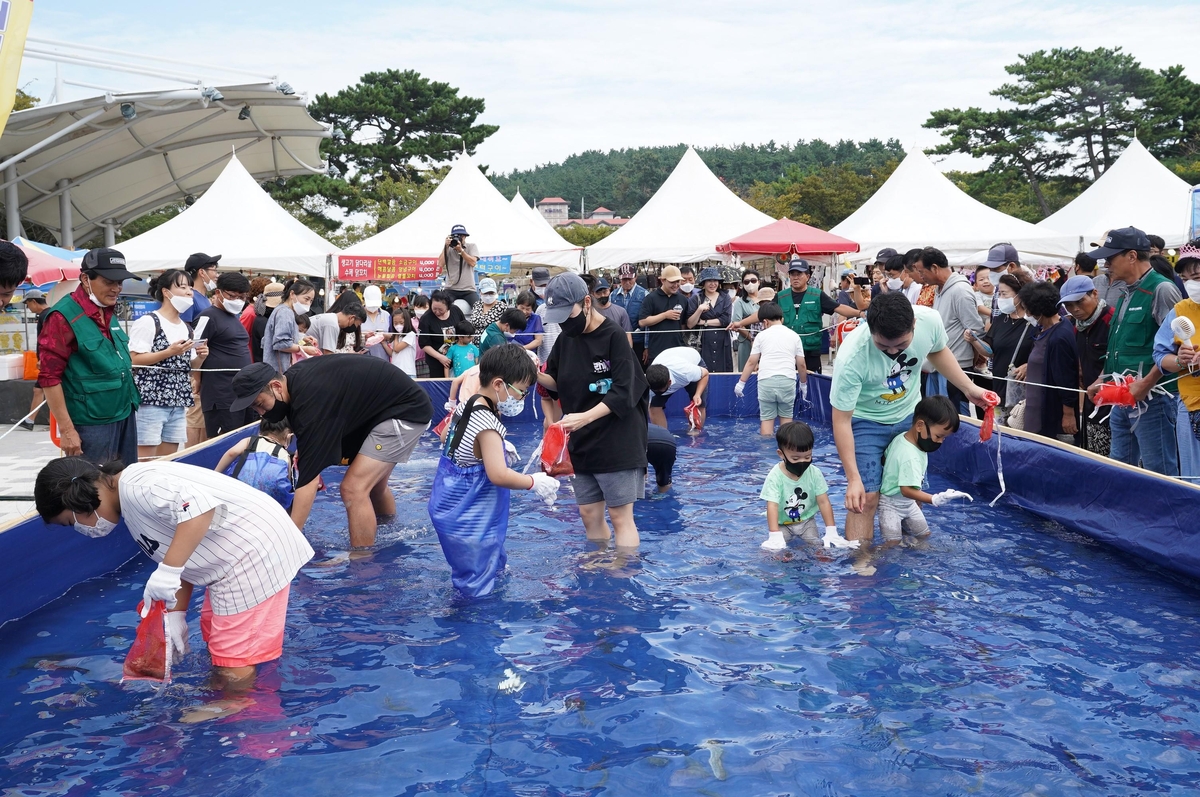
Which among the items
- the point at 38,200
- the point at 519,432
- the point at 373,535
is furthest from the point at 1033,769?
the point at 38,200

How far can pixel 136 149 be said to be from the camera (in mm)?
27547

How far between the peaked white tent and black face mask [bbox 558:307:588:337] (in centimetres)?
1386

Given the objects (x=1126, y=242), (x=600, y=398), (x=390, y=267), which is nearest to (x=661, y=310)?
(x=390, y=267)

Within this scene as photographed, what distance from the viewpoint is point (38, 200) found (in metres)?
Result: 28.2

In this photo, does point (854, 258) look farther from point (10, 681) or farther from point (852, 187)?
point (852, 187)

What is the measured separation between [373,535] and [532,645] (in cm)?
206

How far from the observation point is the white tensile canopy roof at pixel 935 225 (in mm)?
17859

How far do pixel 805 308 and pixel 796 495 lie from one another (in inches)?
270

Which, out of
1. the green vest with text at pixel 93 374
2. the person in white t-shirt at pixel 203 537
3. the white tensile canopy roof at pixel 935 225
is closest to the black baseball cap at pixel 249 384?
the person in white t-shirt at pixel 203 537

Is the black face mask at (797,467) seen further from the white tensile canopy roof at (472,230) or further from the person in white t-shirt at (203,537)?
the white tensile canopy roof at (472,230)

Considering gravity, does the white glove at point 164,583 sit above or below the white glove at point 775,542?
above

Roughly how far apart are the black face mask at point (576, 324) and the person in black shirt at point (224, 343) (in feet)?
13.6

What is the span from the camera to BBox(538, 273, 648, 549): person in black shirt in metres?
5.75

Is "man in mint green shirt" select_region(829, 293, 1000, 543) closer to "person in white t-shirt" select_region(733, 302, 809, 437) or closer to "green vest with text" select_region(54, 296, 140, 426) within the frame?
"person in white t-shirt" select_region(733, 302, 809, 437)
